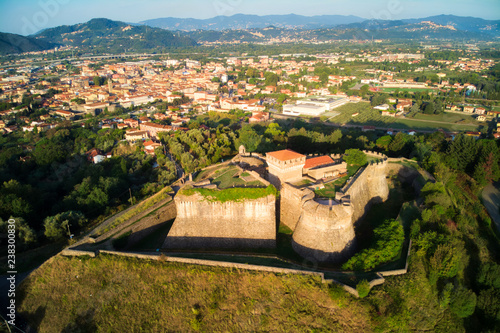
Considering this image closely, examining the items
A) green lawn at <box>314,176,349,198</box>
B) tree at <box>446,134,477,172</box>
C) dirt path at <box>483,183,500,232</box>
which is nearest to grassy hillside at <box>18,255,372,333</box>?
green lawn at <box>314,176,349,198</box>

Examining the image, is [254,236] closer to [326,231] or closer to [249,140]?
[326,231]

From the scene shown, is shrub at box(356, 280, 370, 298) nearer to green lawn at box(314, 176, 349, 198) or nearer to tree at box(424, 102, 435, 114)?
green lawn at box(314, 176, 349, 198)

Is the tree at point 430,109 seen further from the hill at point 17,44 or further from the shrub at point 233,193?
the hill at point 17,44

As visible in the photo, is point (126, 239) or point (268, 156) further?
point (268, 156)

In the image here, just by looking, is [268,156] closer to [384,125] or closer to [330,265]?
[330,265]

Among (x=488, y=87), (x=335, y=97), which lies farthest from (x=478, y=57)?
(x=335, y=97)

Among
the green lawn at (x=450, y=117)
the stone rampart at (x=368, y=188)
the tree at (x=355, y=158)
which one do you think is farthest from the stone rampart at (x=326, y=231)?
the green lawn at (x=450, y=117)
